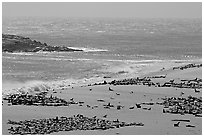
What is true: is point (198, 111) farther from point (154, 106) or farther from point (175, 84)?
point (175, 84)

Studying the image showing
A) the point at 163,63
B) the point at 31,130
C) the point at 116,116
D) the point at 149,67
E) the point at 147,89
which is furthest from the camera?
the point at 163,63

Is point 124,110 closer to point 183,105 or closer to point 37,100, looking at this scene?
point 183,105

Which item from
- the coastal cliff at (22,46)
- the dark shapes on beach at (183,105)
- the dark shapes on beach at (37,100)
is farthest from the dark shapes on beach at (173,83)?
the coastal cliff at (22,46)

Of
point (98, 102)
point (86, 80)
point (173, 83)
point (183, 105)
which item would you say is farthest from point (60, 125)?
point (86, 80)

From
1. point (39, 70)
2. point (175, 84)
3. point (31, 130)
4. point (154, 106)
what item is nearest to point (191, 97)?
point (154, 106)

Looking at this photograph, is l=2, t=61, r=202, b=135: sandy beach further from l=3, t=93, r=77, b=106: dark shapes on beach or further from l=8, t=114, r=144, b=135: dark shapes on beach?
l=3, t=93, r=77, b=106: dark shapes on beach

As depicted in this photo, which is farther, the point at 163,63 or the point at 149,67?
the point at 163,63

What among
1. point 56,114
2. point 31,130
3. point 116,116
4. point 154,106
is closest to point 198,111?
point 154,106

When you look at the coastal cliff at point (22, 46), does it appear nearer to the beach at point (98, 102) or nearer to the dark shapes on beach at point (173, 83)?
the beach at point (98, 102)

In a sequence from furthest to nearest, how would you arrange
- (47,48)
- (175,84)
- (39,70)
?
(47,48)
(39,70)
(175,84)
